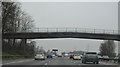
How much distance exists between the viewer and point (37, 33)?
84.2 meters

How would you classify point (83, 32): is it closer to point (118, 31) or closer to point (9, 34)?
point (118, 31)

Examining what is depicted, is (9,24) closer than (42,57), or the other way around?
(42,57)

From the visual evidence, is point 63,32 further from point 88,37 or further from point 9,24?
point 9,24

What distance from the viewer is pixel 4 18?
7869 cm

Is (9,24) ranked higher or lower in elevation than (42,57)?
higher

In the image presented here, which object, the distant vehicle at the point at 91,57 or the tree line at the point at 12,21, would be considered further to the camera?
the tree line at the point at 12,21

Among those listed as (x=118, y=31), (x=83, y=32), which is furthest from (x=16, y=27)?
(x=118, y=31)

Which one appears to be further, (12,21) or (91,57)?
(12,21)

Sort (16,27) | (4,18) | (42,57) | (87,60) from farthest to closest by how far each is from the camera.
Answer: (16,27) → (4,18) → (42,57) → (87,60)

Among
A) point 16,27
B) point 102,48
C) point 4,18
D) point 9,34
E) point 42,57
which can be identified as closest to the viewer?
point 42,57

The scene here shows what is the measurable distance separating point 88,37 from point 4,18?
21.9m

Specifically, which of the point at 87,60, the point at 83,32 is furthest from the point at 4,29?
the point at 87,60

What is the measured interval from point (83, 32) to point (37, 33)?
12.1 metres

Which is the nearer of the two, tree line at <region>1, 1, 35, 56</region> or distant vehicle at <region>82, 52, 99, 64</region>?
distant vehicle at <region>82, 52, 99, 64</region>
